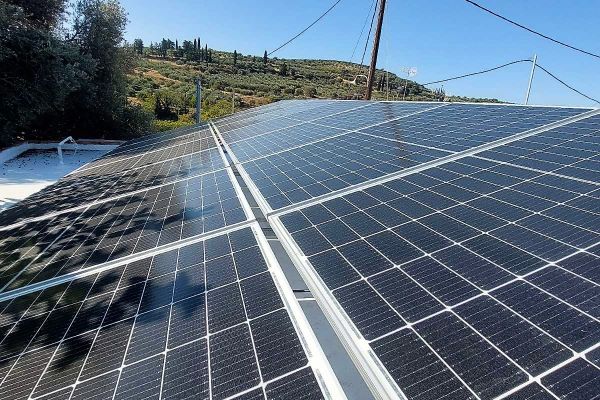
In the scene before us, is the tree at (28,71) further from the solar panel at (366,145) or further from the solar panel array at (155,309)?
the solar panel array at (155,309)

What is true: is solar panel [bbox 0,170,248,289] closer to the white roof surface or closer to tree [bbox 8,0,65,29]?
the white roof surface

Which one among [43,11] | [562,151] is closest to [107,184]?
[562,151]

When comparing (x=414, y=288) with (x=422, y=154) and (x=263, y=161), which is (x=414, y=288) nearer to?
(x=422, y=154)

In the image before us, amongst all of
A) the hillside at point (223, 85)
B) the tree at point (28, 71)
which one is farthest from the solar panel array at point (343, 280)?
the hillside at point (223, 85)

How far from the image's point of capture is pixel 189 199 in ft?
24.1

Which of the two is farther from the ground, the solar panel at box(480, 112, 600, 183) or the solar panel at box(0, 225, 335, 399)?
the solar panel at box(480, 112, 600, 183)

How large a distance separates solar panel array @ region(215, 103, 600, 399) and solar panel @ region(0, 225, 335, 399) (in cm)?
54

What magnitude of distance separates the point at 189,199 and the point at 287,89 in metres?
73.3

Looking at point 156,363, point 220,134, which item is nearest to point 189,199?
point 156,363

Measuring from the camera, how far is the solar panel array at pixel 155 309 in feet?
9.82

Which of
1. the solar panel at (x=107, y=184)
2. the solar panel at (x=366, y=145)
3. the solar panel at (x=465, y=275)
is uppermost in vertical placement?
the solar panel at (x=366, y=145)

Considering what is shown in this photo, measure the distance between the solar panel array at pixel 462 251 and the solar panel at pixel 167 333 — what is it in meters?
0.54

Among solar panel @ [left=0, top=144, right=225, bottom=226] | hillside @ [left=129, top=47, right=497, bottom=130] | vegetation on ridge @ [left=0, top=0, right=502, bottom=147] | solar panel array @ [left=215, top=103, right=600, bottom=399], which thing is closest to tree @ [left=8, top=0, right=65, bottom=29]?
vegetation on ridge @ [left=0, top=0, right=502, bottom=147]

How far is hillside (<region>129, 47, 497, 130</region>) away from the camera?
46.7 meters
